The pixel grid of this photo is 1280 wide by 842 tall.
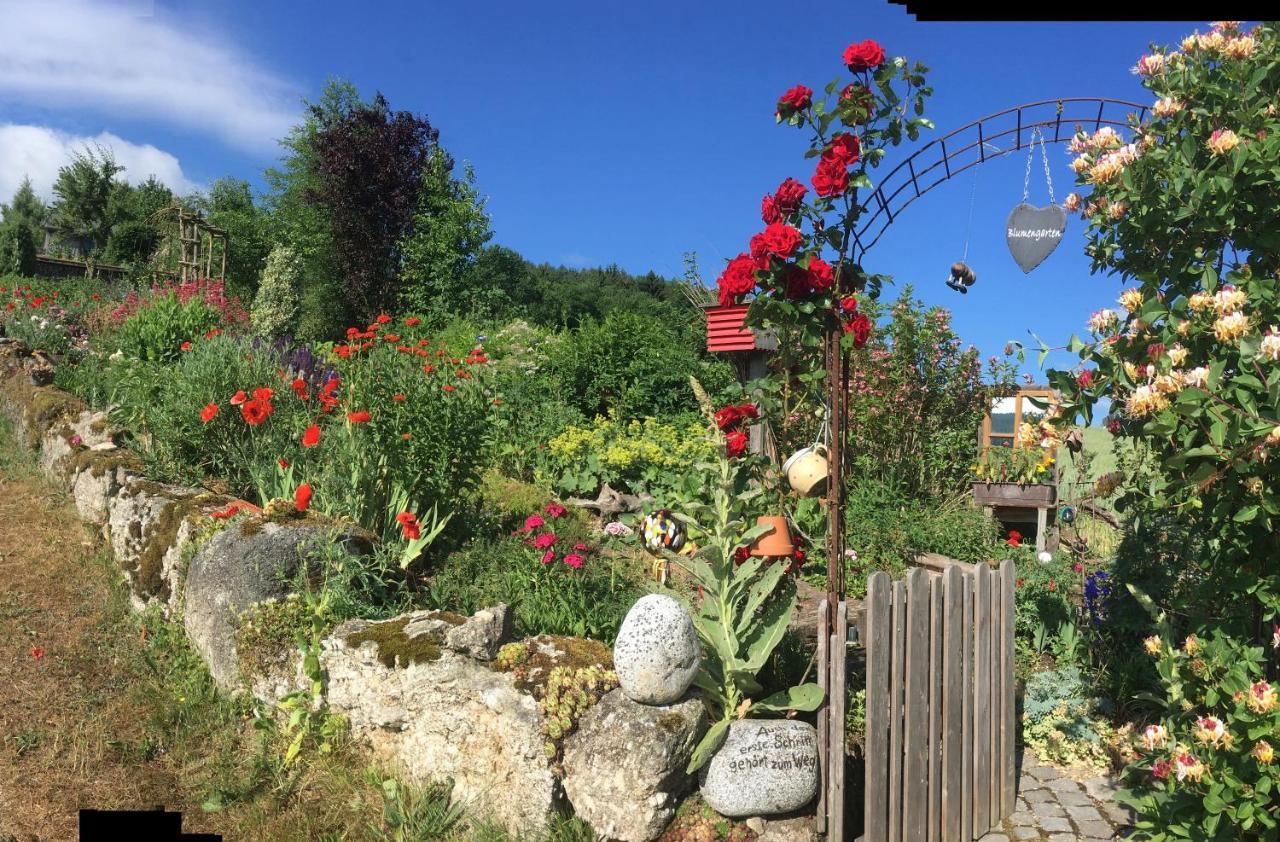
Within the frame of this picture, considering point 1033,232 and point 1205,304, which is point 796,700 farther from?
point 1033,232

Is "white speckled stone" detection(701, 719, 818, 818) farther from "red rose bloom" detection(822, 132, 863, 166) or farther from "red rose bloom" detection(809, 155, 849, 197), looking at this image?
"red rose bloom" detection(822, 132, 863, 166)

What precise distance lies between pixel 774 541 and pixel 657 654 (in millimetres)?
737

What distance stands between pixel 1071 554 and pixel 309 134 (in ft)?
86.4

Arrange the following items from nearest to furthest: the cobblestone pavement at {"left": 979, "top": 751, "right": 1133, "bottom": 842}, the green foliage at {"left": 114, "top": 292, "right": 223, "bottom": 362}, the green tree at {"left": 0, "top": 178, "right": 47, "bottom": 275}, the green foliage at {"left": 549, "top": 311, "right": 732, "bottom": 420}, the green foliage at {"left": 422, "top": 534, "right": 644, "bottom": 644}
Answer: the cobblestone pavement at {"left": 979, "top": 751, "right": 1133, "bottom": 842} → the green foliage at {"left": 422, "top": 534, "right": 644, "bottom": 644} → the green foliage at {"left": 114, "top": 292, "right": 223, "bottom": 362} → the green foliage at {"left": 549, "top": 311, "right": 732, "bottom": 420} → the green tree at {"left": 0, "top": 178, "right": 47, "bottom": 275}

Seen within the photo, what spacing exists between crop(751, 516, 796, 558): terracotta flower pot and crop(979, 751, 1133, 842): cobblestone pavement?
1523 millimetres

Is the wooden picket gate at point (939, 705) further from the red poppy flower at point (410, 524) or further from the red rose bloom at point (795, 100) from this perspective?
the red poppy flower at point (410, 524)

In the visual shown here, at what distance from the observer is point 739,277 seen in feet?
11.6

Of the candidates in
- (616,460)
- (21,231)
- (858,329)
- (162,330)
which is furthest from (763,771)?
(21,231)

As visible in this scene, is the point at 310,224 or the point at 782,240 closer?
the point at 782,240

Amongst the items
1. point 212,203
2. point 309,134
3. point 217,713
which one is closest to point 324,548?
point 217,713

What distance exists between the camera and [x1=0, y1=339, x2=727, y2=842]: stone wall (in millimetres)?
3258

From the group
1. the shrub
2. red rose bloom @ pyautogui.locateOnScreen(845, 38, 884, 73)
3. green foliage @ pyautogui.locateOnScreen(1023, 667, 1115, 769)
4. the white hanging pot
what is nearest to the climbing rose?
red rose bloom @ pyautogui.locateOnScreen(845, 38, 884, 73)

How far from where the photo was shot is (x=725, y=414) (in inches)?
148

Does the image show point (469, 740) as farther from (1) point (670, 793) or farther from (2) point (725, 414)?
(2) point (725, 414)
